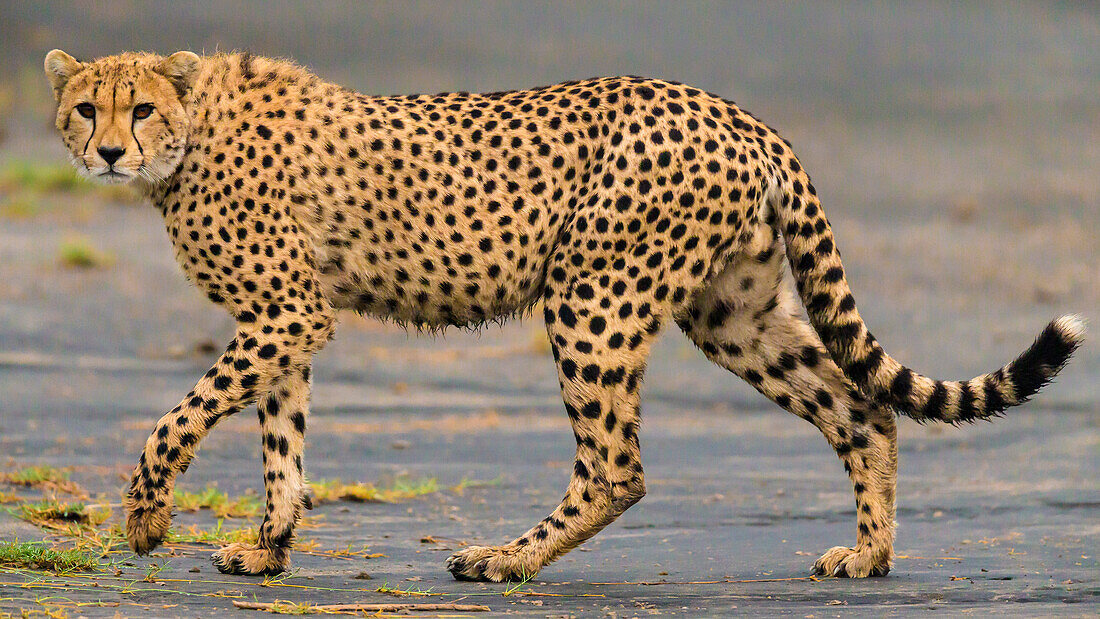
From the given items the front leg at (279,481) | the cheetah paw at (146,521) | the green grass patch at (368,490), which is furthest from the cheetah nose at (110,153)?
the green grass patch at (368,490)

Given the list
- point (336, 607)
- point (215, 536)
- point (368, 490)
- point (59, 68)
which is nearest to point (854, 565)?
point (336, 607)

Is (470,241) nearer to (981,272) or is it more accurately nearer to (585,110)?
(585,110)

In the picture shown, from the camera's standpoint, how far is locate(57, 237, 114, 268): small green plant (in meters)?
15.6

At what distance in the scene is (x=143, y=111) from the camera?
6.31 meters

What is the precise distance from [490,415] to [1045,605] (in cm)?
620

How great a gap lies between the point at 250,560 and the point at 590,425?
56.3 inches

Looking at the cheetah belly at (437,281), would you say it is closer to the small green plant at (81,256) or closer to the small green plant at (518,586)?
the small green plant at (518,586)

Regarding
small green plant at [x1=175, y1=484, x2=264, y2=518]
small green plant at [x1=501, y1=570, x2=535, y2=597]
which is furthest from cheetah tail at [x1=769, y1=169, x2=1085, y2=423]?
small green plant at [x1=175, y1=484, x2=264, y2=518]

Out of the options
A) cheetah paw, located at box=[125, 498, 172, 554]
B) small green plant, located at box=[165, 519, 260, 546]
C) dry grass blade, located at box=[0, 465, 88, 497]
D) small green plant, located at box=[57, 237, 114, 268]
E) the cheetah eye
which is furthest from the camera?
small green plant, located at box=[57, 237, 114, 268]

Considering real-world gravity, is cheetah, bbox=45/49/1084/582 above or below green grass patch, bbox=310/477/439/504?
above

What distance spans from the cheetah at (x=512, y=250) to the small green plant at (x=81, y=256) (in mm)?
9386

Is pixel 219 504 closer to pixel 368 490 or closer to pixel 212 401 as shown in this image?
pixel 368 490

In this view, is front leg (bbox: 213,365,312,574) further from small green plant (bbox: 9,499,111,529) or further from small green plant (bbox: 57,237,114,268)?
small green plant (bbox: 57,237,114,268)

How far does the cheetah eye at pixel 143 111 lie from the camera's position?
6.30 metres
